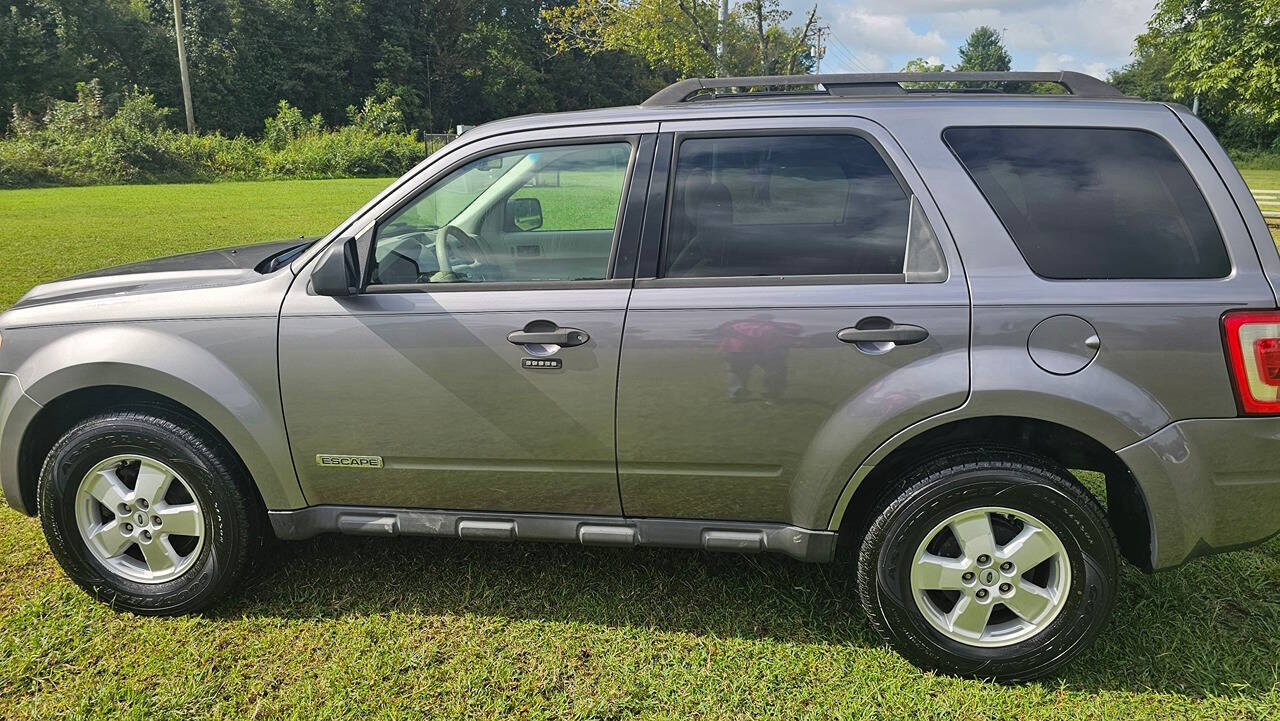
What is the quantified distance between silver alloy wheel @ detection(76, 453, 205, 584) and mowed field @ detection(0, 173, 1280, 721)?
214 mm

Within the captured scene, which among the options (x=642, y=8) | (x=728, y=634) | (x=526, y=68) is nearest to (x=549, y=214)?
(x=728, y=634)

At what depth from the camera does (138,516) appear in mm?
3230

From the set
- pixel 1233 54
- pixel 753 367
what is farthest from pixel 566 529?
pixel 1233 54

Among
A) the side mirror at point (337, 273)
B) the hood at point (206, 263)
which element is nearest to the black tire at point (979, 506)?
the side mirror at point (337, 273)

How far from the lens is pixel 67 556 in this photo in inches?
128

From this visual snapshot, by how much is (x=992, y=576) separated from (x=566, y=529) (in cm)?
144

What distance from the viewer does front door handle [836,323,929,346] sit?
2672 mm

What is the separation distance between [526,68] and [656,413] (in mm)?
60112

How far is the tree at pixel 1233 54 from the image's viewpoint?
14688 millimetres

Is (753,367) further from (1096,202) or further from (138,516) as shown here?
(138,516)

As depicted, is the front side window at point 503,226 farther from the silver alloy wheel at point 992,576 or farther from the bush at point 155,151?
the bush at point 155,151

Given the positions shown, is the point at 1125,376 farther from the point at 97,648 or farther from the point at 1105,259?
the point at 97,648

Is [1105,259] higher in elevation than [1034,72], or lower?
lower

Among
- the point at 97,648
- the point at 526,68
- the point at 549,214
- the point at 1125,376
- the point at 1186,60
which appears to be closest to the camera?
the point at 1125,376
